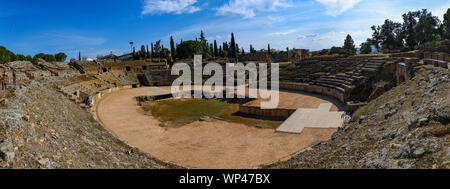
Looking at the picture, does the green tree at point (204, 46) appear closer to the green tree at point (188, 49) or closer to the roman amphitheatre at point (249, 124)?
the green tree at point (188, 49)

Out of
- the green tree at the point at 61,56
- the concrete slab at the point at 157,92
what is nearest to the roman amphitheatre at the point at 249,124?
the concrete slab at the point at 157,92

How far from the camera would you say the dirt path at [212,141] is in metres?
11.6

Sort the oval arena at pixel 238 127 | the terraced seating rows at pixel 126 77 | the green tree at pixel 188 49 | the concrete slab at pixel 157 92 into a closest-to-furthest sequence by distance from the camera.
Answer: the oval arena at pixel 238 127, the concrete slab at pixel 157 92, the terraced seating rows at pixel 126 77, the green tree at pixel 188 49

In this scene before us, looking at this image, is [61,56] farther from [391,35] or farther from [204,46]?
[391,35]

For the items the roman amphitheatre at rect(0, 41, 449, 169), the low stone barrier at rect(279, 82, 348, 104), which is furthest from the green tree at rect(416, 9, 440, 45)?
the low stone barrier at rect(279, 82, 348, 104)

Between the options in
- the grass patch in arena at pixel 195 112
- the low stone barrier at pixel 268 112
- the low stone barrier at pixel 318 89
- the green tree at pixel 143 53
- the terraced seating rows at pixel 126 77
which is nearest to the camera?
the grass patch in arena at pixel 195 112

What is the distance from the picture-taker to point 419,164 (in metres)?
5.00

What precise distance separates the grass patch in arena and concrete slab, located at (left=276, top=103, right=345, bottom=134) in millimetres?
1490

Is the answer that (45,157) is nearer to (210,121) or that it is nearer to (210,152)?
(210,152)

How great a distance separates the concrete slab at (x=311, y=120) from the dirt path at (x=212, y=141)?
0.80m

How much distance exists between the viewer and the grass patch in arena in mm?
19781

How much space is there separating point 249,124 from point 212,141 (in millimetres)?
4852

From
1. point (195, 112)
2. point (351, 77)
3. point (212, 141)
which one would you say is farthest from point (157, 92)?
point (351, 77)
